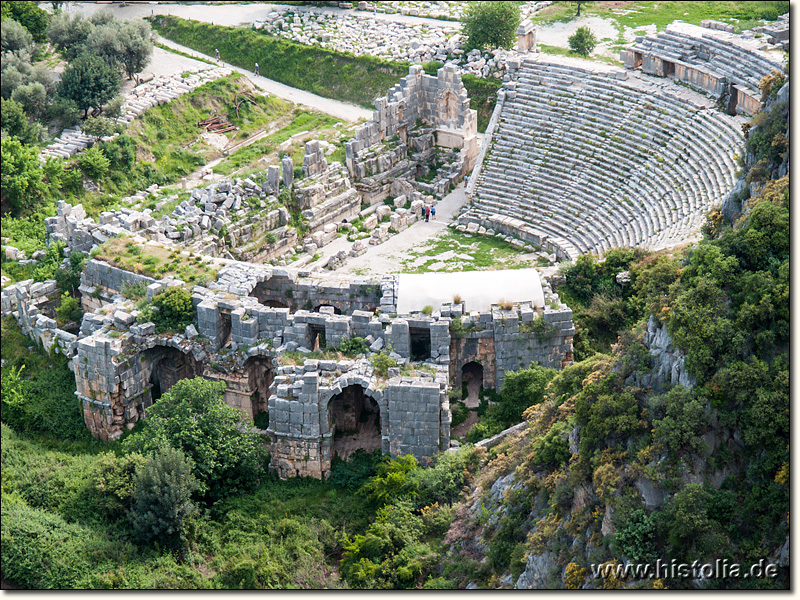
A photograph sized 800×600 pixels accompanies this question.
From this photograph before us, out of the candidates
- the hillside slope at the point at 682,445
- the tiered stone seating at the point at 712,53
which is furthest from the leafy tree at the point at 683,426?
the tiered stone seating at the point at 712,53

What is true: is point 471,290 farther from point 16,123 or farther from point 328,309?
point 16,123

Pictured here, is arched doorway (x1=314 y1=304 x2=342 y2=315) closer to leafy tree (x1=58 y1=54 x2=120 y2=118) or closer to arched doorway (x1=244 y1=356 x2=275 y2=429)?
arched doorway (x1=244 y1=356 x2=275 y2=429)

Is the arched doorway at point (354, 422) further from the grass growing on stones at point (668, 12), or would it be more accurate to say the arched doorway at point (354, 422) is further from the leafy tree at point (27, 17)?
the leafy tree at point (27, 17)

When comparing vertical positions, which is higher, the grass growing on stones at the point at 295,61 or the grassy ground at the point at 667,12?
the grassy ground at the point at 667,12

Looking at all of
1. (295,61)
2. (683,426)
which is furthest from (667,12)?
(683,426)

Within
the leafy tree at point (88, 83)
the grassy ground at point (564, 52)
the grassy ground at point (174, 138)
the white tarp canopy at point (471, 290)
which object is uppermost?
the grassy ground at point (564, 52)
